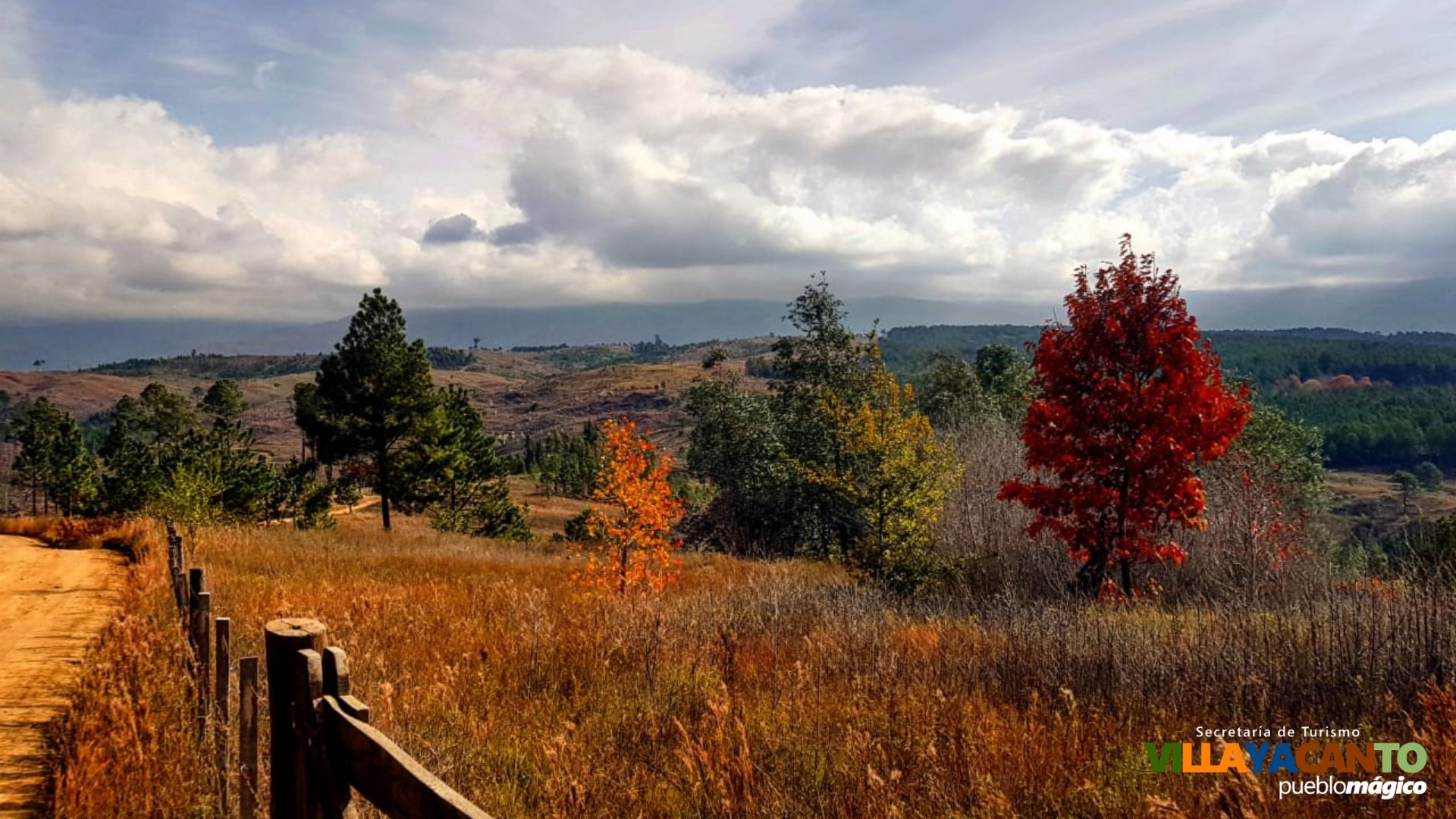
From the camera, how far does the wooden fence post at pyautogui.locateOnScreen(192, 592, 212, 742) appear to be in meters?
5.14

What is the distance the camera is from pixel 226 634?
4.62 meters

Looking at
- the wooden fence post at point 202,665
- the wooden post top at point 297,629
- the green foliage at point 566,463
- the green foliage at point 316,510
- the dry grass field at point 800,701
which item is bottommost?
the green foliage at point 566,463

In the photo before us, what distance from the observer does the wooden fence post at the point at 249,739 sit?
365cm

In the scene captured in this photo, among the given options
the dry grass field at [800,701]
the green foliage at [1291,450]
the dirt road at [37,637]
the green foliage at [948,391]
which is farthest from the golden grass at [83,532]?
the green foliage at [1291,450]

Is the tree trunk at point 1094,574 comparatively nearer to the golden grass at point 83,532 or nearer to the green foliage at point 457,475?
the golden grass at point 83,532

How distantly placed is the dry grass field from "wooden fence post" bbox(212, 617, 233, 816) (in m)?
0.32

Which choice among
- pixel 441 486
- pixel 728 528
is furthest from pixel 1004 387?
pixel 441 486

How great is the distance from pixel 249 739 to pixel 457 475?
37649 mm

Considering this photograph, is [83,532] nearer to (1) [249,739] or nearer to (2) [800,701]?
(1) [249,739]

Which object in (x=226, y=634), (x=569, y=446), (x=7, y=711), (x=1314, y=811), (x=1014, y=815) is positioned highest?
(x=226, y=634)

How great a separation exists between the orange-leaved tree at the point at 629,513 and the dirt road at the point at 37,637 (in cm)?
714

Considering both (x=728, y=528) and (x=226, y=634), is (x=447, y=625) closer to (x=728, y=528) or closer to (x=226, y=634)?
(x=226, y=634)

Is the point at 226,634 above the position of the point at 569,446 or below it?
above

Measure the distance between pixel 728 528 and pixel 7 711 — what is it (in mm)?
28368
